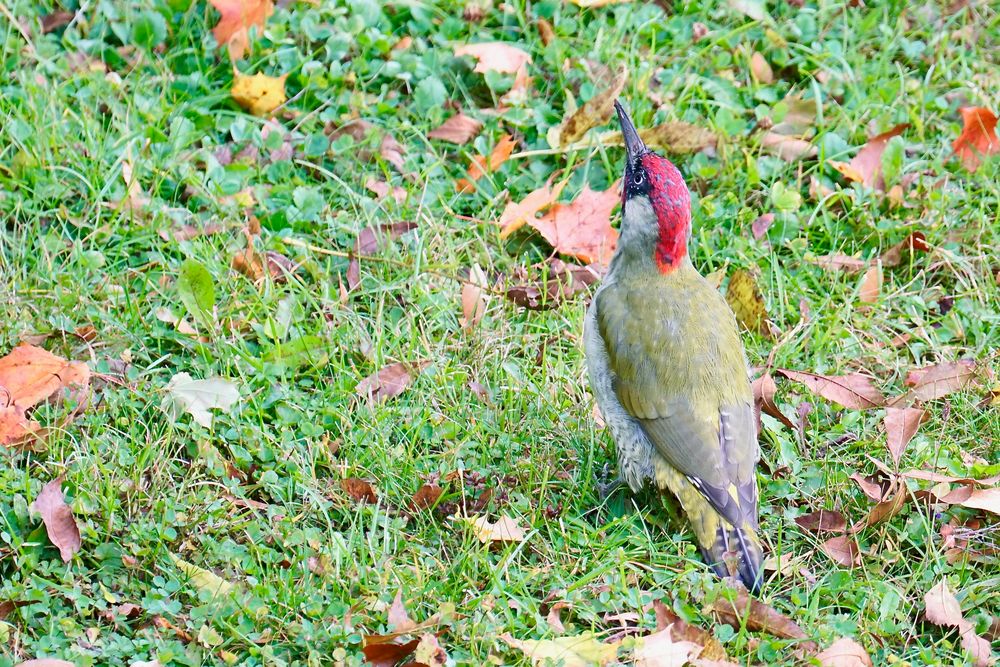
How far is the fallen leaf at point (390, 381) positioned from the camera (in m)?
4.83

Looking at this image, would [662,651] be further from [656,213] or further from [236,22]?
[236,22]

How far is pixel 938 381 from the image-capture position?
5.05m

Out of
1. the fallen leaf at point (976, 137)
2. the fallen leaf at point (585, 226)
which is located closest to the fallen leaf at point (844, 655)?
the fallen leaf at point (585, 226)

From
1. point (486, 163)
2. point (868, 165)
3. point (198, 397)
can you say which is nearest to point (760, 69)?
point (868, 165)

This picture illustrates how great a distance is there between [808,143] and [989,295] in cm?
113

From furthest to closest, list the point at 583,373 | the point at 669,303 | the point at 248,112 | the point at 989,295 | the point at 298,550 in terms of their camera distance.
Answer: the point at 248,112 < the point at 989,295 < the point at 583,373 < the point at 669,303 < the point at 298,550

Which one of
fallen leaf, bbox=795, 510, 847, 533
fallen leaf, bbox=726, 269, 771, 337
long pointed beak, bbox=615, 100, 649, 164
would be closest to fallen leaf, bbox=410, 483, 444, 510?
fallen leaf, bbox=795, 510, 847, 533

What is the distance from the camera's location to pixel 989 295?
543 cm

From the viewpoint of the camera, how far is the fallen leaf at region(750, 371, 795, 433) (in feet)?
16.1

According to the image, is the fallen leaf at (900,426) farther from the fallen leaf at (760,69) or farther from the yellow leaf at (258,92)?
the yellow leaf at (258,92)

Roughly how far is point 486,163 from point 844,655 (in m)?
2.78

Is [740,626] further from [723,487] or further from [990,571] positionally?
[990,571]

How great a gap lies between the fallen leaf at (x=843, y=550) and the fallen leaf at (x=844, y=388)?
2.22 feet

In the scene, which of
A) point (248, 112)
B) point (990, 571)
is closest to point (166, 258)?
point (248, 112)
